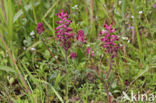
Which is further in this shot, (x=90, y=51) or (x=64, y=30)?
(x=90, y=51)

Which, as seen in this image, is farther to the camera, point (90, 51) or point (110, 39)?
point (90, 51)

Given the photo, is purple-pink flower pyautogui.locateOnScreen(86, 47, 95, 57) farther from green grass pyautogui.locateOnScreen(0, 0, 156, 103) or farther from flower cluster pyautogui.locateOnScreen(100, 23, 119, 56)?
flower cluster pyautogui.locateOnScreen(100, 23, 119, 56)

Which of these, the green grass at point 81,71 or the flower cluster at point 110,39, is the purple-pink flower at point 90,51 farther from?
the flower cluster at point 110,39

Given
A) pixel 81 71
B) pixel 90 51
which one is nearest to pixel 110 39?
pixel 90 51

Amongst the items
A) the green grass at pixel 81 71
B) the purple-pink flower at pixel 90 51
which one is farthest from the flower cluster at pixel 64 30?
the purple-pink flower at pixel 90 51

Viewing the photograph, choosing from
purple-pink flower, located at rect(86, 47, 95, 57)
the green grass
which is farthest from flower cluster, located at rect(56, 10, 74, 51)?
purple-pink flower, located at rect(86, 47, 95, 57)

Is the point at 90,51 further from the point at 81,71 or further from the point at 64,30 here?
the point at 64,30

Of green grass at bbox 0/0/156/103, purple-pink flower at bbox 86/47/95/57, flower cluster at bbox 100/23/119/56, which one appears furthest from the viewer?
purple-pink flower at bbox 86/47/95/57

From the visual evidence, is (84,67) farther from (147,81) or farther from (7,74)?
(7,74)

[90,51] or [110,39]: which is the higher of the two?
[110,39]

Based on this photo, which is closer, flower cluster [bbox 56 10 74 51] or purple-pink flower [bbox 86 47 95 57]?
flower cluster [bbox 56 10 74 51]

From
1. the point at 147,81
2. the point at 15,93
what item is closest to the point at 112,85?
the point at 147,81

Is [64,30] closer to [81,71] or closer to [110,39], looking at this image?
[110,39]

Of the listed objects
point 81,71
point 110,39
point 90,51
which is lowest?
point 81,71
